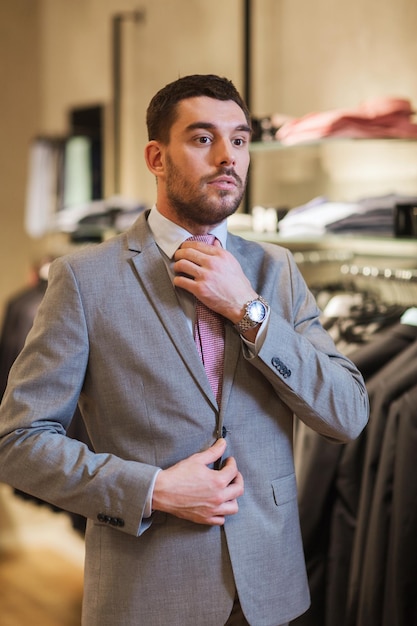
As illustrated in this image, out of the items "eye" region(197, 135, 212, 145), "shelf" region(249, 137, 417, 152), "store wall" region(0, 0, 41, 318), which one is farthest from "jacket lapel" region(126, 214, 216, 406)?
"store wall" region(0, 0, 41, 318)

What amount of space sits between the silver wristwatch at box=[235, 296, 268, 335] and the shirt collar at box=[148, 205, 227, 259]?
0.19 meters

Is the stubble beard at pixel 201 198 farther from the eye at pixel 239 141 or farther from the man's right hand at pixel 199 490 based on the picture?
the man's right hand at pixel 199 490

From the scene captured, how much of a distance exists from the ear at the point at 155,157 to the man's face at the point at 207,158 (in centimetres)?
5

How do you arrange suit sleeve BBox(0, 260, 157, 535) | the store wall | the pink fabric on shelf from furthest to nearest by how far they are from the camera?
the store wall → the pink fabric on shelf → suit sleeve BBox(0, 260, 157, 535)

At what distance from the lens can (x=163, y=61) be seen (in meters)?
4.06

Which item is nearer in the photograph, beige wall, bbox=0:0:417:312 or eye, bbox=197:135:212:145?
eye, bbox=197:135:212:145

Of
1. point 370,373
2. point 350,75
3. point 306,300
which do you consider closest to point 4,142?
point 350,75

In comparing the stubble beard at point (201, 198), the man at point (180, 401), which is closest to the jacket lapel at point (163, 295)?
the man at point (180, 401)

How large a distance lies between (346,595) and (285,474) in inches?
29.9

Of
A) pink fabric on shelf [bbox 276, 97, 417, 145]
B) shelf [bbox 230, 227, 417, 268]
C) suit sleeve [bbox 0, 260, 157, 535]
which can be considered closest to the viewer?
suit sleeve [bbox 0, 260, 157, 535]

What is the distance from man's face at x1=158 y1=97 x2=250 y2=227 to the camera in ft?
5.14

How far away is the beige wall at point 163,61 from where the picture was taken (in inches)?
114

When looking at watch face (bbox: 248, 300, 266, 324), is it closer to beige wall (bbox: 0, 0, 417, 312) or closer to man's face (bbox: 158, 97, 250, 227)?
man's face (bbox: 158, 97, 250, 227)

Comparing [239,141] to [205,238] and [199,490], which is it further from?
[199,490]
